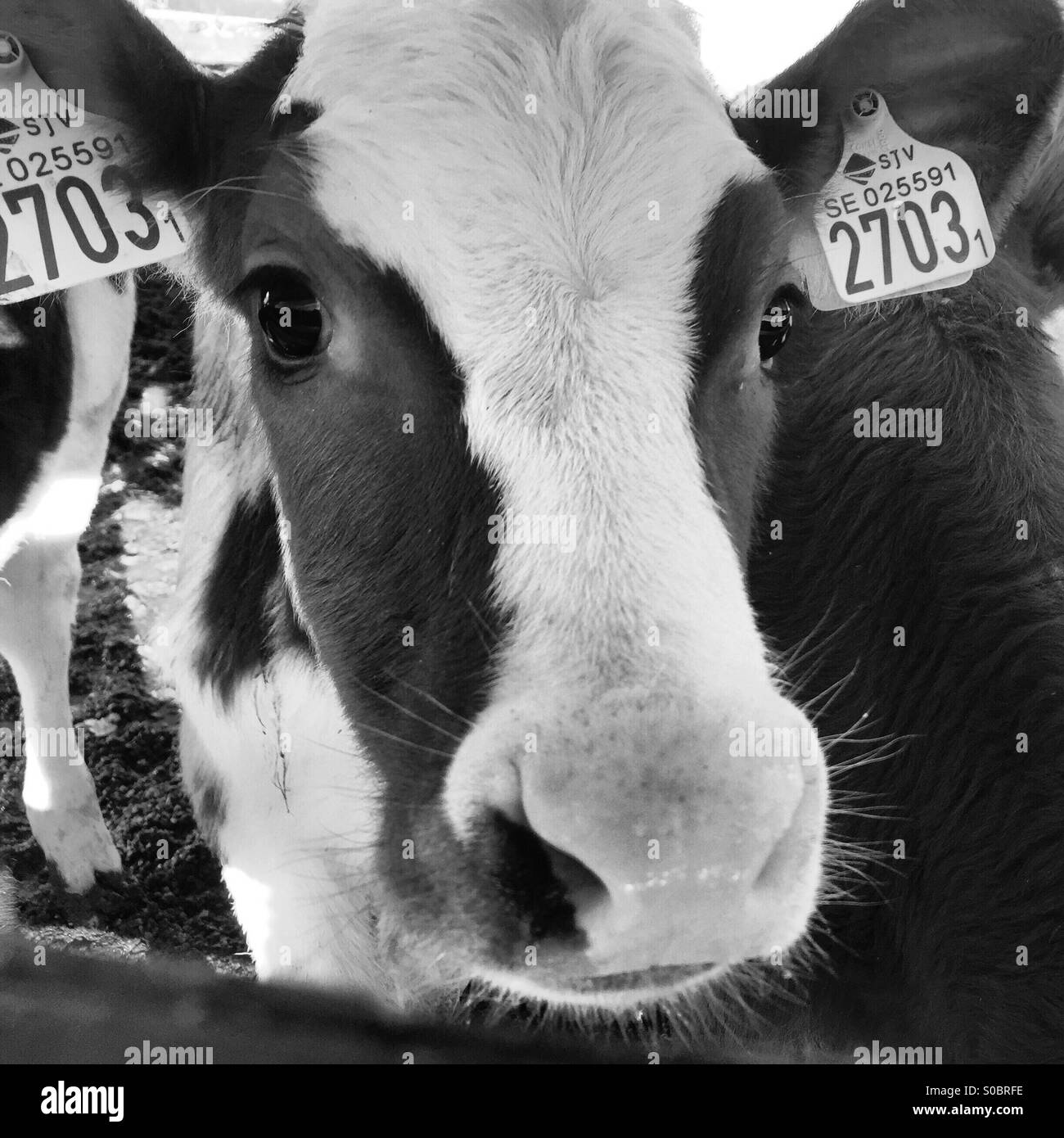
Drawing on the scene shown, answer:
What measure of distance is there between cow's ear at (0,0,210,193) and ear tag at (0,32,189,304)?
0.13 ft

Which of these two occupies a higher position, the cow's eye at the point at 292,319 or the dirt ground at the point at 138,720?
the cow's eye at the point at 292,319

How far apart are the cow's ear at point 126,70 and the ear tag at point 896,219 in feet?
2.44

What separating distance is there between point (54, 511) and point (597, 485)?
129cm

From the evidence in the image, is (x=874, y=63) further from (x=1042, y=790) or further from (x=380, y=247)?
(x=1042, y=790)

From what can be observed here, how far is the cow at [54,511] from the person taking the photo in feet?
6.10

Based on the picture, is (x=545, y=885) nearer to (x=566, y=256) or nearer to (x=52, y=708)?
(x=566, y=256)

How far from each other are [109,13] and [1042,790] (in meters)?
1.30

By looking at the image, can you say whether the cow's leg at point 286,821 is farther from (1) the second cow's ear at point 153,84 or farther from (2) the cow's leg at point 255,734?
(1) the second cow's ear at point 153,84

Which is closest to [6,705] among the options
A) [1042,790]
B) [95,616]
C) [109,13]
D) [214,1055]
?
[95,616]

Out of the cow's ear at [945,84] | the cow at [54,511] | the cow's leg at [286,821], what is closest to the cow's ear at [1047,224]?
the cow's ear at [945,84]

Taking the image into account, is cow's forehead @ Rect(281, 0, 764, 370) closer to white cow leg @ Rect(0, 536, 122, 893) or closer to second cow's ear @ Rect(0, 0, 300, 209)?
second cow's ear @ Rect(0, 0, 300, 209)

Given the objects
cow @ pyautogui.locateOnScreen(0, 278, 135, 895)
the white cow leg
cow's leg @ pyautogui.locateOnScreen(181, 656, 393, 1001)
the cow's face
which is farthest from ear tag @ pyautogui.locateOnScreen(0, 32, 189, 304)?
the white cow leg

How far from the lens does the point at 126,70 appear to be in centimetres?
125

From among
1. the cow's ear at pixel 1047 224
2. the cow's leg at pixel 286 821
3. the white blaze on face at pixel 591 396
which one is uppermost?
the cow's ear at pixel 1047 224
